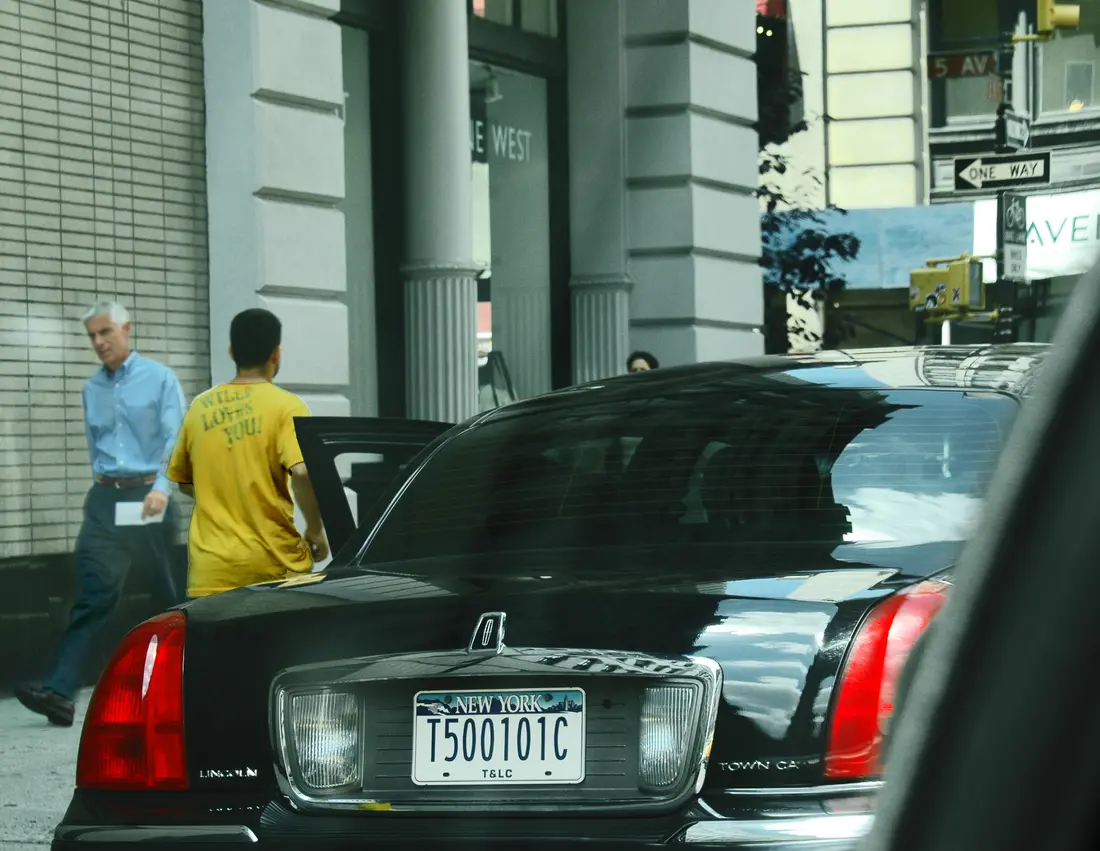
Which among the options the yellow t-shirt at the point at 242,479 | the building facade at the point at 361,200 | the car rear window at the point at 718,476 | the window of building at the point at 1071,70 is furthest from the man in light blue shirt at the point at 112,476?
the window of building at the point at 1071,70

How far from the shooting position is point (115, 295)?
381 inches

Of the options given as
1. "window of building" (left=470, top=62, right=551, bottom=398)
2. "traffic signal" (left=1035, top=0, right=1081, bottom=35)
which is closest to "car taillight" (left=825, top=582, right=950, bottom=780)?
"traffic signal" (left=1035, top=0, right=1081, bottom=35)

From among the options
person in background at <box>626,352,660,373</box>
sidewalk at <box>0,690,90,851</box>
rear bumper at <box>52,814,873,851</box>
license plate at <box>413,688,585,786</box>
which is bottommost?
sidewalk at <box>0,690,90,851</box>

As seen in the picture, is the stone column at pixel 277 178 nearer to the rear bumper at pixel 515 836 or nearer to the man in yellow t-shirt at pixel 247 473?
the man in yellow t-shirt at pixel 247 473

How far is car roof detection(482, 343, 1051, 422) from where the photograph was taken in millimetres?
3465

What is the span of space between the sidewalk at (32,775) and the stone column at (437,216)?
417 cm

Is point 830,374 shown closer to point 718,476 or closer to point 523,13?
point 718,476

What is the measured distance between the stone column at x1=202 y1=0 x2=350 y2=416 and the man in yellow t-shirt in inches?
161

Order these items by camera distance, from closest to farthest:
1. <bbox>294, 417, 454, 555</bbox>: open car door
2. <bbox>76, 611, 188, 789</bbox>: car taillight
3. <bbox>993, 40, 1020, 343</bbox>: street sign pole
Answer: <bbox>993, 40, 1020, 343</bbox>: street sign pole < <bbox>76, 611, 188, 789</bbox>: car taillight < <bbox>294, 417, 454, 555</bbox>: open car door

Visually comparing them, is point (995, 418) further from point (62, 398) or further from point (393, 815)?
point (62, 398)

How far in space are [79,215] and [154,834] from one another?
672 centimetres

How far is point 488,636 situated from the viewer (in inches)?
116

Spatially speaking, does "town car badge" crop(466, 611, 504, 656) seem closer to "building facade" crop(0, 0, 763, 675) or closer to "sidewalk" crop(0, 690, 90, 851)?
"sidewalk" crop(0, 690, 90, 851)

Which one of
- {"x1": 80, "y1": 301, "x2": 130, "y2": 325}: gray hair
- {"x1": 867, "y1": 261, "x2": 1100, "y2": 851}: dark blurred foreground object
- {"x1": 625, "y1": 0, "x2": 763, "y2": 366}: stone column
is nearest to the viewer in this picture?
{"x1": 867, "y1": 261, "x2": 1100, "y2": 851}: dark blurred foreground object
